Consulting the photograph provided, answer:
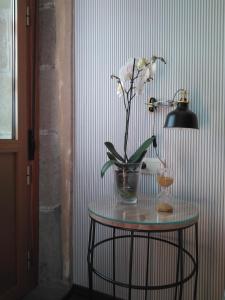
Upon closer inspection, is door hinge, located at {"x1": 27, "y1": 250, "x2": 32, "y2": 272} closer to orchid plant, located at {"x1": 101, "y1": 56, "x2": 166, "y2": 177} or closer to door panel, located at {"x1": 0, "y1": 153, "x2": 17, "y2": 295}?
door panel, located at {"x1": 0, "y1": 153, "x2": 17, "y2": 295}

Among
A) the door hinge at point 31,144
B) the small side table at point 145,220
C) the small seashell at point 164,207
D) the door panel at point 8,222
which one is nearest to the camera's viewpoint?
the small side table at point 145,220

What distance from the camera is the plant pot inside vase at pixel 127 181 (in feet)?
4.51

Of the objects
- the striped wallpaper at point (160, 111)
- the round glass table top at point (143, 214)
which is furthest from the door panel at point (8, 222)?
the round glass table top at point (143, 214)

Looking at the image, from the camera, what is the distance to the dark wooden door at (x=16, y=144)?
5.00 ft

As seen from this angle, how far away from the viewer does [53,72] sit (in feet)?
5.63

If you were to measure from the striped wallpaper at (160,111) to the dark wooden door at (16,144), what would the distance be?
11.1 inches

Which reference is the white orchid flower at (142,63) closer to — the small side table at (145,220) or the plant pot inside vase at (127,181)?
the plant pot inside vase at (127,181)

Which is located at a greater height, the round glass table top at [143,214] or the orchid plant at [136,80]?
the orchid plant at [136,80]

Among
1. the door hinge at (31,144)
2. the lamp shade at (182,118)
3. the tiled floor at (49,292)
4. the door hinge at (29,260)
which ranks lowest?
the tiled floor at (49,292)

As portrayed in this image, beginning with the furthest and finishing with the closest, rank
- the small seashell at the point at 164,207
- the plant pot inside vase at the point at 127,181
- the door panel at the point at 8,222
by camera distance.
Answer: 1. the door panel at the point at 8,222
2. the plant pot inside vase at the point at 127,181
3. the small seashell at the point at 164,207

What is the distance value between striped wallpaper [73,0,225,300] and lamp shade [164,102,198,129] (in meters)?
0.11

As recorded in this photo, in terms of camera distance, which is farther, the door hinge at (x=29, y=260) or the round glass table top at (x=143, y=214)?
the door hinge at (x=29, y=260)

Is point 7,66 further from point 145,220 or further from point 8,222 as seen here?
point 145,220

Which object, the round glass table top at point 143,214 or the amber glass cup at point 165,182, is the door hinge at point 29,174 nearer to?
the round glass table top at point 143,214
